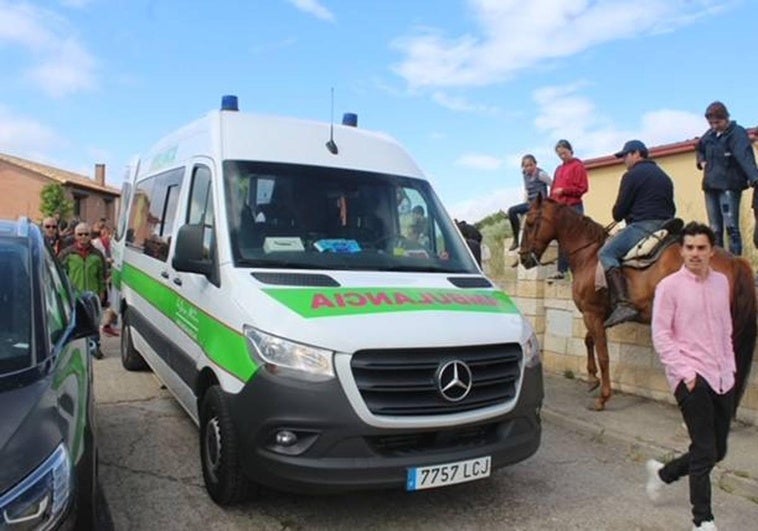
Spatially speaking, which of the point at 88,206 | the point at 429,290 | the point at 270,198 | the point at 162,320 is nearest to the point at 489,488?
the point at 429,290

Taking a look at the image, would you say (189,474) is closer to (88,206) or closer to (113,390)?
(113,390)

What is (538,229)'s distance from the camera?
796 centimetres

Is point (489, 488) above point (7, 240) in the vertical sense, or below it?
below

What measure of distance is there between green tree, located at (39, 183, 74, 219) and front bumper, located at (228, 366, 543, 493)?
47.7m

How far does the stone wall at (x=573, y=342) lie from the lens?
749 cm

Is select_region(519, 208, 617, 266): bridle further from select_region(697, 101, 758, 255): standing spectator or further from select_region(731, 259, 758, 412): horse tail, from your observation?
select_region(731, 259, 758, 412): horse tail

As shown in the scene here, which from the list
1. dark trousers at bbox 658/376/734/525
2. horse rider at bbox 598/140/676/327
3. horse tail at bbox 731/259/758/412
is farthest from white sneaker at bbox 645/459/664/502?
horse rider at bbox 598/140/676/327

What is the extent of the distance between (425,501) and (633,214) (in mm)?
4241

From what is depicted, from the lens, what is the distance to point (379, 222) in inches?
204

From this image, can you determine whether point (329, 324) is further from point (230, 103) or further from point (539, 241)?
point (539, 241)

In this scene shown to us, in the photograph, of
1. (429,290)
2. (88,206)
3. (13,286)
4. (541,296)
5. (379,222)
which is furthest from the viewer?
(88,206)

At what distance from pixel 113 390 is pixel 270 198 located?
12.3ft

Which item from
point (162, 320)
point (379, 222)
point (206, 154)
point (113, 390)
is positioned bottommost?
point (113, 390)

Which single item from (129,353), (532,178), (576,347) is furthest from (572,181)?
(129,353)
